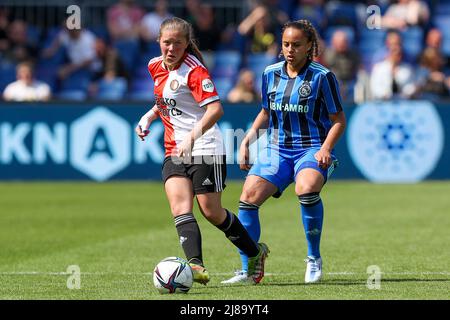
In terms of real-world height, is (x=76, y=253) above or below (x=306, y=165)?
below

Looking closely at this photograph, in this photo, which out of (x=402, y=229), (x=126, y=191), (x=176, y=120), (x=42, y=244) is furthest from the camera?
(x=126, y=191)

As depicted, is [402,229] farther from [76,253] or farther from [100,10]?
[100,10]

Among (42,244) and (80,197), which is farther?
(80,197)

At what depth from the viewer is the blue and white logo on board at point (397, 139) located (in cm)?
1784

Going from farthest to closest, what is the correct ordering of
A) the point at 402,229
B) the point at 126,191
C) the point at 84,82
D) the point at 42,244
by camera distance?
the point at 84,82 < the point at 126,191 < the point at 402,229 < the point at 42,244

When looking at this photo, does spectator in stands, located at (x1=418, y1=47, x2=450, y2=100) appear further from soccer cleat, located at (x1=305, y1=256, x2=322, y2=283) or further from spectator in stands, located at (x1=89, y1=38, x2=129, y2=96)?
soccer cleat, located at (x1=305, y1=256, x2=322, y2=283)

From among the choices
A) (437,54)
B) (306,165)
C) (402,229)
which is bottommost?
(402,229)

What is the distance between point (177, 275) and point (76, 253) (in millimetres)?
3039

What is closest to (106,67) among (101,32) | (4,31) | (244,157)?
(101,32)

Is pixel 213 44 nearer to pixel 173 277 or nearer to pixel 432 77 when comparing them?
pixel 432 77

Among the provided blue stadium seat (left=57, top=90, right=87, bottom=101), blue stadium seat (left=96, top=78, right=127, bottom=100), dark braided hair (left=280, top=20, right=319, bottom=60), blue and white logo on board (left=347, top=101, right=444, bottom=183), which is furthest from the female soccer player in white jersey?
blue stadium seat (left=57, top=90, right=87, bottom=101)

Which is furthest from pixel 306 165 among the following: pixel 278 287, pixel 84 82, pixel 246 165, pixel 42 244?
pixel 84 82

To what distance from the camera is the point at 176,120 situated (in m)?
8.01

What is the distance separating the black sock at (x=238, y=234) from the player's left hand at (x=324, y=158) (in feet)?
2.48
